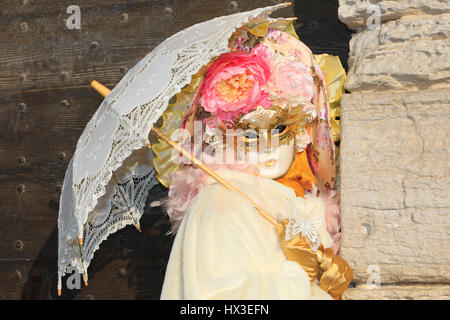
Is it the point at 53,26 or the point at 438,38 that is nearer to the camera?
the point at 438,38

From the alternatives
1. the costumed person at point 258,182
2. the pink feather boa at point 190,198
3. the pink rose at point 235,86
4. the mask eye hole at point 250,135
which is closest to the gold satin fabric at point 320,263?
the costumed person at point 258,182

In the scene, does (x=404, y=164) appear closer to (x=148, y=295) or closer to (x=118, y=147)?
(x=118, y=147)

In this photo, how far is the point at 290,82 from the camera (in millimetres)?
2465

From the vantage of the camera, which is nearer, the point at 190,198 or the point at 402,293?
the point at 402,293

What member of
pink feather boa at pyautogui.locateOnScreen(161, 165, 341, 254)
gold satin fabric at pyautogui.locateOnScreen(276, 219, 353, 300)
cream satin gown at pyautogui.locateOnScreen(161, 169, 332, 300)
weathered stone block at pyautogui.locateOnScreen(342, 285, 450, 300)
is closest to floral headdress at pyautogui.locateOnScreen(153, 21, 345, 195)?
pink feather boa at pyautogui.locateOnScreen(161, 165, 341, 254)

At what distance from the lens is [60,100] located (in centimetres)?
323

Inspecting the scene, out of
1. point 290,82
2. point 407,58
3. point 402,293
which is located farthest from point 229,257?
point 407,58

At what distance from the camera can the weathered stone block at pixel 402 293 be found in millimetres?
2195

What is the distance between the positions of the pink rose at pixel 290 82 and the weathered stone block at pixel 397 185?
0.17m

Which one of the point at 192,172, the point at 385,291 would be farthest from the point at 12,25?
the point at 385,291

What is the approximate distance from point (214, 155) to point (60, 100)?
1.12 m

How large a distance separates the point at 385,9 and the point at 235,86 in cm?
68

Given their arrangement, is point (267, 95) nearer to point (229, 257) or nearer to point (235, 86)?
point (235, 86)

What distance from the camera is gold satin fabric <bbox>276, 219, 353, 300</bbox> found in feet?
7.32
